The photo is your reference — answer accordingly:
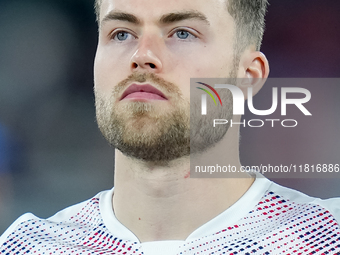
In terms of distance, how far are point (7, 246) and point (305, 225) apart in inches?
44.1

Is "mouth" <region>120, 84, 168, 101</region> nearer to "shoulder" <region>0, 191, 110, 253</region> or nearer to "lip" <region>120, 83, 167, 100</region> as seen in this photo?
"lip" <region>120, 83, 167, 100</region>

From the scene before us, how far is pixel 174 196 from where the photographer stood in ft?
5.57

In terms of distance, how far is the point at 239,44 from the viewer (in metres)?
1.77

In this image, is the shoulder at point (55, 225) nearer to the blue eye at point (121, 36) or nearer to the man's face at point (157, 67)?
the man's face at point (157, 67)

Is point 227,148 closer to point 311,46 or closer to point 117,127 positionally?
point 117,127

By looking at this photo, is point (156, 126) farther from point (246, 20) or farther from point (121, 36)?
point (246, 20)

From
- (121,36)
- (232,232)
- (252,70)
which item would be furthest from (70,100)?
(232,232)

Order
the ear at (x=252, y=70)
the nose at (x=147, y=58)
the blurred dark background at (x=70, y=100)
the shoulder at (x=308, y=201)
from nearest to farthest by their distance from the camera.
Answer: the nose at (x=147, y=58), the shoulder at (x=308, y=201), the ear at (x=252, y=70), the blurred dark background at (x=70, y=100)

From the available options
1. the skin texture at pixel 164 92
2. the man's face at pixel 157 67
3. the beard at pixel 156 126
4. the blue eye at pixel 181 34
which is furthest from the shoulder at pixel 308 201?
the blue eye at pixel 181 34

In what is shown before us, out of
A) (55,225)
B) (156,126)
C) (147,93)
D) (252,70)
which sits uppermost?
(252,70)

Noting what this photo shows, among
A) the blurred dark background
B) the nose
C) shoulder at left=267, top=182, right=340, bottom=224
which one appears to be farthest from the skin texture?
the blurred dark background

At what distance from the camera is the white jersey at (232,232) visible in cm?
158

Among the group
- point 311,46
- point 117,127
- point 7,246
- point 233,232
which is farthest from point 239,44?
point 311,46

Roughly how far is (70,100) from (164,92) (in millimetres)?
1741
